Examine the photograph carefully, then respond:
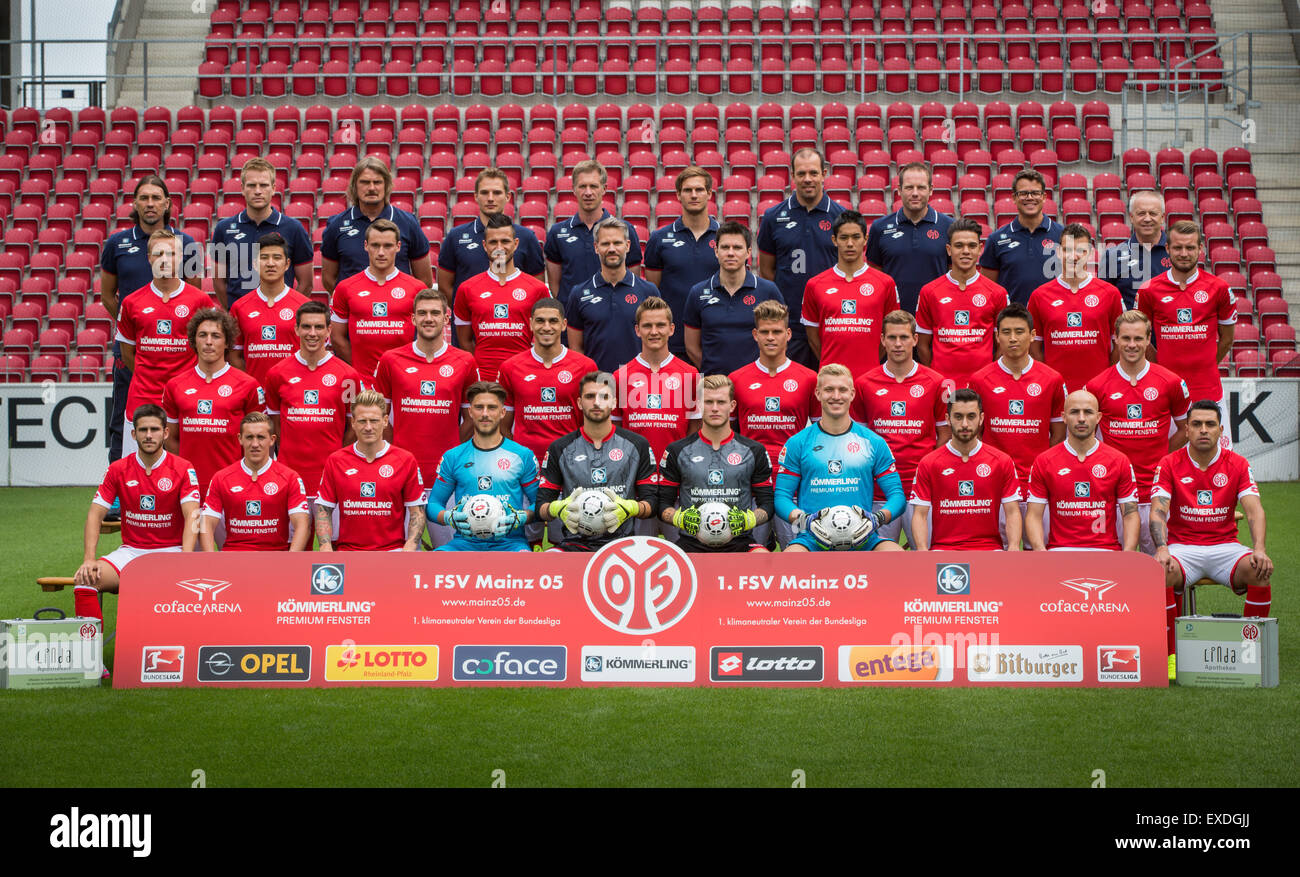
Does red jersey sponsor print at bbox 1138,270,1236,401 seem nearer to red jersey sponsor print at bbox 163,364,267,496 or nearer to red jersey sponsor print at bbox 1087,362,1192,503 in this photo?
red jersey sponsor print at bbox 1087,362,1192,503

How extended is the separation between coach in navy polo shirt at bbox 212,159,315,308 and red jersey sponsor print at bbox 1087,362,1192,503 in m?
5.16

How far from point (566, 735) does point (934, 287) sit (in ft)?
13.0

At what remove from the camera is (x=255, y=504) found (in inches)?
277

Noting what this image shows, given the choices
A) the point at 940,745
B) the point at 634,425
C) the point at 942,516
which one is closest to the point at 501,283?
the point at 634,425

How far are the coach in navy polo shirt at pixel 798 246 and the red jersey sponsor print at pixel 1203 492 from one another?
2.37 metres

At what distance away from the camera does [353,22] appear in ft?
64.4

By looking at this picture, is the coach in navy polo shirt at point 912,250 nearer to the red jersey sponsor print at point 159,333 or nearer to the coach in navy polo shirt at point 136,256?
the red jersey sponsor print at point 159,333

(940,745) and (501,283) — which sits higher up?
(501,283)

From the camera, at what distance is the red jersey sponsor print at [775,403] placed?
758cm

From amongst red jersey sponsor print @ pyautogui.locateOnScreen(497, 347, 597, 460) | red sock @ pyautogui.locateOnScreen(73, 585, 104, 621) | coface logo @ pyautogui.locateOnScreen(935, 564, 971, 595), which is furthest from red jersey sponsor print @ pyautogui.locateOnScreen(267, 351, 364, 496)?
coface logo @ pyautogui.locateOnScreen(935, 564, 971, 595)

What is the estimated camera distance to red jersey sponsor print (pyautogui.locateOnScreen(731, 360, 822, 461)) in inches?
298

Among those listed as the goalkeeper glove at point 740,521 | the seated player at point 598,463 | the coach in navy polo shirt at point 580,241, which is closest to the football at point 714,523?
the goalkeeper glove at point 740,521

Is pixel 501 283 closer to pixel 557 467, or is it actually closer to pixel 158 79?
pixel 557 467

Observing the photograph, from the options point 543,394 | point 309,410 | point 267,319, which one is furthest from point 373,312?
point 543,394
